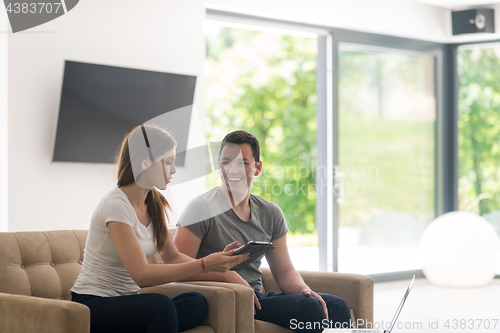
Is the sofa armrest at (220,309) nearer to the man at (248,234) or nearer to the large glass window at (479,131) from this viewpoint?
the man at (248,234)

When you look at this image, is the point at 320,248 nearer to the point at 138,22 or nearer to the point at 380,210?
the point at 380,210

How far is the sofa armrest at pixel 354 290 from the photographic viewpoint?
2250mm

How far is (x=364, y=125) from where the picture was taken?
490 centimetres

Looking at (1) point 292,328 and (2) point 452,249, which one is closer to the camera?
(1) point 292,328

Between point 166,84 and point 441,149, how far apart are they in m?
2.98

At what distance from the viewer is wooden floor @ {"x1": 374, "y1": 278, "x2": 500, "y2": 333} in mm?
3350

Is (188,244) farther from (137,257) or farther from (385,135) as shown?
(385,135)

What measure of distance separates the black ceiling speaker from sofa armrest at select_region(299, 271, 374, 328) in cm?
345

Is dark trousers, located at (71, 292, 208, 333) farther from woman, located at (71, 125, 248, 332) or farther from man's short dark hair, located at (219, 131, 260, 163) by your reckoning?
man's short dark hair, located at (219, 131, 260, 163)

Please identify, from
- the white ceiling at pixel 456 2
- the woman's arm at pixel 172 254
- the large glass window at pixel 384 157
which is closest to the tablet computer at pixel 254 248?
the woman's arm at pixel 172 254

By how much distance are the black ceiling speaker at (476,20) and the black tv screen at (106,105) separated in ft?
9.18

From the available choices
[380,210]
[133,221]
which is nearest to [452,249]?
[380,210]

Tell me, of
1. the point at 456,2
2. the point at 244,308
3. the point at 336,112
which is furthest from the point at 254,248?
the point at 456,2

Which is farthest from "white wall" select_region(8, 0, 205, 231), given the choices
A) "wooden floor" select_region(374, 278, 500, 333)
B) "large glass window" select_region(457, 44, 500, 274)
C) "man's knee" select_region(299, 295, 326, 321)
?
"large glass window" select_region(457, 44, 500, 274)
